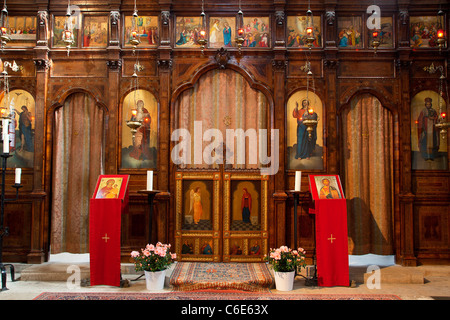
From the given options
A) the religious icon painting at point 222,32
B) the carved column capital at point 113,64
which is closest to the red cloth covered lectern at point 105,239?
the carved column capital at point 113,64

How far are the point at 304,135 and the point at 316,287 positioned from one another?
127 inches

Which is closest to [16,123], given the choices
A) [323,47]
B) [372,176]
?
[323,47]

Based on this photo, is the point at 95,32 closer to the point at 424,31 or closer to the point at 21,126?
the point at 21,126

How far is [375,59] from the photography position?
8.45m

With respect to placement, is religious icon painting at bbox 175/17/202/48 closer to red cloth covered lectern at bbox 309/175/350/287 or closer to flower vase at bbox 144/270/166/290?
red cloth covered lectern at bbox 309/175/350/287

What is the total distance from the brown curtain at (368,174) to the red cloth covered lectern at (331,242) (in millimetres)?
1590

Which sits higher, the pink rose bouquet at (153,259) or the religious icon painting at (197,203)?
the religious icon painting at (197,203)

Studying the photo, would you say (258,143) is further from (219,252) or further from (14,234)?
(14,234)

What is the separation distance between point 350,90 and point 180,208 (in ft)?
14.7

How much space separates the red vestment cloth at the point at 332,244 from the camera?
22.2 ft

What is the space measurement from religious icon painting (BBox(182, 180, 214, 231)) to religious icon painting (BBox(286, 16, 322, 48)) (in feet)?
11.7

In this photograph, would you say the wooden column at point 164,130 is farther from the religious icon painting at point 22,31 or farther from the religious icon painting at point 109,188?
the religious icon painting at point 22,31

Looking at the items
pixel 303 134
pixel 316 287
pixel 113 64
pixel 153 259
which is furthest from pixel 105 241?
pixel 303 134

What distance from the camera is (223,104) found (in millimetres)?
8445
